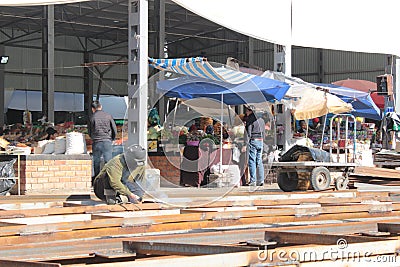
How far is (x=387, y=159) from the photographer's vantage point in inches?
789

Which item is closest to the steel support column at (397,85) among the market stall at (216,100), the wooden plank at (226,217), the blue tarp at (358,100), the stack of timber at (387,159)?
the blue tarp at (358,100)

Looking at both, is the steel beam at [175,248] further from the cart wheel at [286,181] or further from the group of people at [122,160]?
the cart wheel at [286,181]

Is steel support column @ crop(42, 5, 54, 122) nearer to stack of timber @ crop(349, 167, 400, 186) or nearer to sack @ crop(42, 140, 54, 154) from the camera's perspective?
sack @ crop(42, 140, 54, 154)

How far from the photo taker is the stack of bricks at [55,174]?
15062 mm

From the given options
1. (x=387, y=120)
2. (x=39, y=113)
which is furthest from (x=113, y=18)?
(x=387, y=120)

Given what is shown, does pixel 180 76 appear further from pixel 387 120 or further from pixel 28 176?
pixel 387 120

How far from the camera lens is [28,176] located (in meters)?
15.1

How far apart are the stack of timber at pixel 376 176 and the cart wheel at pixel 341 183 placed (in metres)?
1.40

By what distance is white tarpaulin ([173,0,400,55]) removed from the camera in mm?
18516

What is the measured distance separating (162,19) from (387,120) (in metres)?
9.05

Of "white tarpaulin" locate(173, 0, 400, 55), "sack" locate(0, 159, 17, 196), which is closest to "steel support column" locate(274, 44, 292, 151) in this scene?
"white tarpaulin" locate(173, 0, 400, 55)

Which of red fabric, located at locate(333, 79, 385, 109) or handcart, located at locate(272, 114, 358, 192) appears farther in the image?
red fabric, located at locate(333, 79, 385, 109)

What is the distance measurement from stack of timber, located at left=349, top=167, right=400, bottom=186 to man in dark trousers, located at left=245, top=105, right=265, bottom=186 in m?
2.39

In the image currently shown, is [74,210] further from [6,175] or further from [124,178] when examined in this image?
[6,175]
